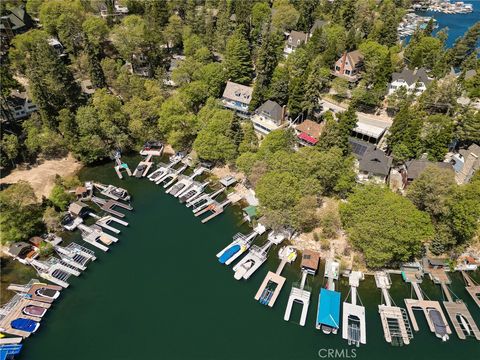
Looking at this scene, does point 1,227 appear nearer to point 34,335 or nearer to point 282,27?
point 34,335

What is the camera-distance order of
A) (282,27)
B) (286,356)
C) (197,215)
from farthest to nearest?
(282,27) → (197,215) → (286,356)

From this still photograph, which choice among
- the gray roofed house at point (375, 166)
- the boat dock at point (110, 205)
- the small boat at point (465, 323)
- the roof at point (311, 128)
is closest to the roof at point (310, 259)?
the gray roofed house at point (375, 166)

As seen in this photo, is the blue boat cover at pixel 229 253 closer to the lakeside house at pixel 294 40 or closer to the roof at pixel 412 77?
the roof at pixel 412 77

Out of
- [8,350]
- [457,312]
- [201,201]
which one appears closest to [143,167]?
[201,201]

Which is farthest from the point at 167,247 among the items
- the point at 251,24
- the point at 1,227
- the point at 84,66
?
the point at 251,24

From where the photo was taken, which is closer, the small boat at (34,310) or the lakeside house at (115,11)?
the small boat at (34,310)

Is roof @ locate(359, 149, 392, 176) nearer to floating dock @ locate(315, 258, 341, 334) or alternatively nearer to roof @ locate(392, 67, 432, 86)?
floating dock @ locate(315, 258, 341, 334)
